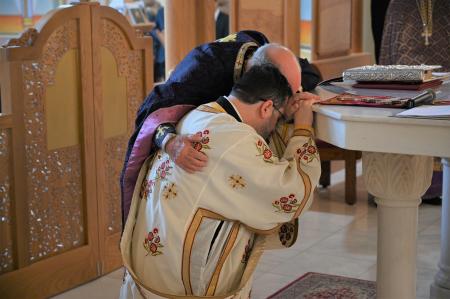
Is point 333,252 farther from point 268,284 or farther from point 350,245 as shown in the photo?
point 268,284

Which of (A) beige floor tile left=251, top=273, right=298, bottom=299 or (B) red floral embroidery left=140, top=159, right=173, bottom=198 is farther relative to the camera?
(A) beige floor tile left=251, top=273, right=298, bottom=299

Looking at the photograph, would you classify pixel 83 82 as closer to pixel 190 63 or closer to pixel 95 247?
pixel 95 247

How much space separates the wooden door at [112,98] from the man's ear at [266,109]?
180 centimetres

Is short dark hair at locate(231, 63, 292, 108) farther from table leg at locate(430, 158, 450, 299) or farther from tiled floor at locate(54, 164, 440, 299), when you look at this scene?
tiled floor at locate(54, 164, 440, 299)

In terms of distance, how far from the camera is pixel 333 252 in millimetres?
4676

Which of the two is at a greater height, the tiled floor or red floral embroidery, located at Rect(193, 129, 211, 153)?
red floral embroidery, located at Rect(193, 129, 211, 153)

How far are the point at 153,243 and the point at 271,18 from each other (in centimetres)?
380

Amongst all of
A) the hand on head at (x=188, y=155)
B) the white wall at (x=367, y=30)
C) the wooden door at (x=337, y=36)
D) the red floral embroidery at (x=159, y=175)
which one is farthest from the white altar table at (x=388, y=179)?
the white wall at (x=367, y=30)

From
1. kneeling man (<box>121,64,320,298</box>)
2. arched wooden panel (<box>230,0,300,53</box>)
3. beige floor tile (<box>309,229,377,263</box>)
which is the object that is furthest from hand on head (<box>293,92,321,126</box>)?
arched wooden panel (<box>230,0,300,53</box>)

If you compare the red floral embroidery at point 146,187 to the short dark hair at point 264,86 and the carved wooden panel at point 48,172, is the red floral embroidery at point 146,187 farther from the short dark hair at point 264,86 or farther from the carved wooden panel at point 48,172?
the carved wooden panel at point 48,172

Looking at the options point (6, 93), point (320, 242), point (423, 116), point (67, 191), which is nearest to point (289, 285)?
point (320, 242)

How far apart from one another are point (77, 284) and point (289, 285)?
3.47ft

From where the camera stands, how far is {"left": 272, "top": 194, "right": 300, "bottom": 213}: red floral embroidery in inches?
96.1

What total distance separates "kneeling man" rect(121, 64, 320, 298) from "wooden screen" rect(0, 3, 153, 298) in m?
1.35
